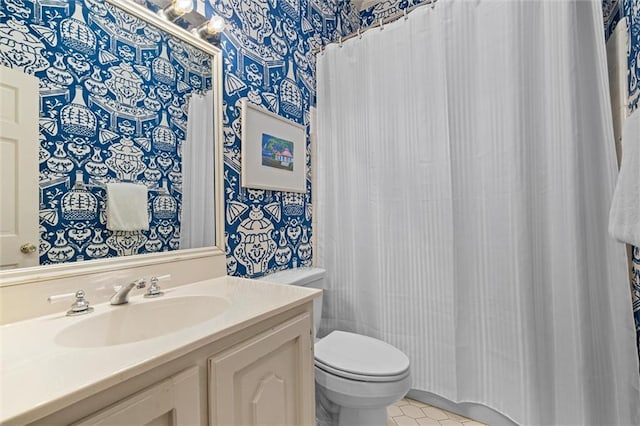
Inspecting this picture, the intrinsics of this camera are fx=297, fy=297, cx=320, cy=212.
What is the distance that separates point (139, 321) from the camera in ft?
2.97

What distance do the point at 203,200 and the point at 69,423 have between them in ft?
2.85

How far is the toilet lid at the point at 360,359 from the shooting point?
1193 mm

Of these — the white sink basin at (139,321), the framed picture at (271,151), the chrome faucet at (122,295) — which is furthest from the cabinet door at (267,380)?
the framed picture at (271,151)

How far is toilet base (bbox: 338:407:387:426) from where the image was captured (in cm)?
129

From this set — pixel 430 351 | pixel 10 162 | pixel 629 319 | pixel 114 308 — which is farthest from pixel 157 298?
pixel 629 319

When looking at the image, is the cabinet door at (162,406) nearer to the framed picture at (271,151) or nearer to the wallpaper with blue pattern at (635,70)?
the framed picture at (271,151)

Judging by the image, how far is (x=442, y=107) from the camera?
1.49 metres

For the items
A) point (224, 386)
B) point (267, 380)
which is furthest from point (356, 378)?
point (224, 386)

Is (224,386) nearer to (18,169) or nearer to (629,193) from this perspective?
(18,169)

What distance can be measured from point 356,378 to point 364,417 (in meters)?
0.25

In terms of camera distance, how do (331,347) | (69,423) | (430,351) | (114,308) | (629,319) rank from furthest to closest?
(430,351) → (331,347) → (629,319) → (114,308) → (69,423)

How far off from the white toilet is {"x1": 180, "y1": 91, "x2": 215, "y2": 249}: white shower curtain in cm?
44

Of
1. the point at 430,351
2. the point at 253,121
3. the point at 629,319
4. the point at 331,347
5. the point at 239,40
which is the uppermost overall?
the point at 239,40

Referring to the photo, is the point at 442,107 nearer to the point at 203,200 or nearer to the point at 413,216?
the point at 413,216
